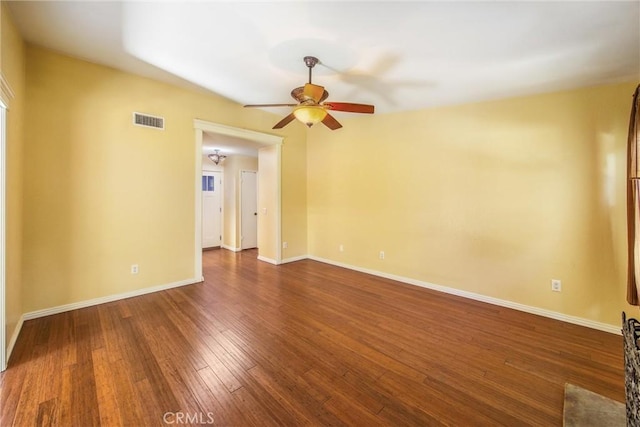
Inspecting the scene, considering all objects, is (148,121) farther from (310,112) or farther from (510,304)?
(510,304)

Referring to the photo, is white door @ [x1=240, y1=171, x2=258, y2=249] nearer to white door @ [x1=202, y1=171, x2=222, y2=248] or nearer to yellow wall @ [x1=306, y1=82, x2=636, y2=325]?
white door @ [x1=202, y1=171, x2=222, y2=248]

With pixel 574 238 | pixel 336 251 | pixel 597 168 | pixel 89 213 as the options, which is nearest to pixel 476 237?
pixel 574 238

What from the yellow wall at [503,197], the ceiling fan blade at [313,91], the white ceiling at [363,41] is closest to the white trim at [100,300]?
the white ceiling at [363,41]

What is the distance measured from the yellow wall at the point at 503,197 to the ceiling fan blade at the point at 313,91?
2028mm

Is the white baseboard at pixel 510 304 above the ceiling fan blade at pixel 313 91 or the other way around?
the other way around

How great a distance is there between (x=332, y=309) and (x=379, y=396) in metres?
1.31

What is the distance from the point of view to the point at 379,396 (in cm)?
168

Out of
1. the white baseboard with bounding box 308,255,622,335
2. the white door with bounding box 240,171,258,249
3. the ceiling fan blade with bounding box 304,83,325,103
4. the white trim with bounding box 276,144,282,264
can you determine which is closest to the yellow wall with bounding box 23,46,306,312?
the white trim with bounding box 276,144,282,264

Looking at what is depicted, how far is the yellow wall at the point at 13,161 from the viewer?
1945 mm

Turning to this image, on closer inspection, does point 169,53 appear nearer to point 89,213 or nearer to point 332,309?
point 89,213

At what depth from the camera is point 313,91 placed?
92.7 inches

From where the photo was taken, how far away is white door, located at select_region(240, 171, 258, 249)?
624cm

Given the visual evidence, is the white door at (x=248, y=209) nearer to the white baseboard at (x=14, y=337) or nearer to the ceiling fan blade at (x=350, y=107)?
the white baseboard at (x=14, y=337)

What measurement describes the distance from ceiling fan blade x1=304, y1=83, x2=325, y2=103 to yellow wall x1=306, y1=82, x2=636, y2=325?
6.65 ft
